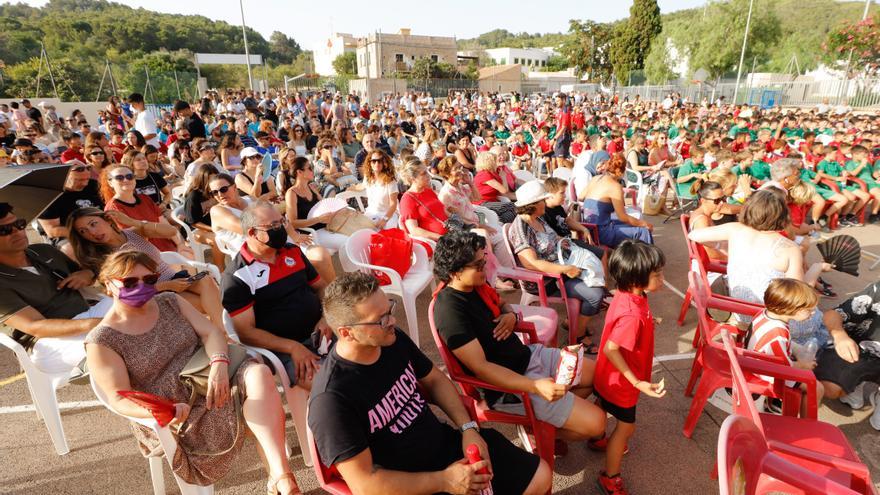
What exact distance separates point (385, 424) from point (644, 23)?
174 feet

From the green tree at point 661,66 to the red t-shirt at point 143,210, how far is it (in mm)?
38977

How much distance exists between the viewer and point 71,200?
4102 mm

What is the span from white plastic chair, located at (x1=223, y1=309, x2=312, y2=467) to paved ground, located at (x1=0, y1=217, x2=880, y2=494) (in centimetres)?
18

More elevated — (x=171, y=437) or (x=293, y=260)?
(x=293, y=260)

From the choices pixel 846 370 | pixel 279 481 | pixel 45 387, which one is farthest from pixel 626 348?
pixel 45 387

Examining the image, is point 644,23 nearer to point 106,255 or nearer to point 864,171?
point 864,171

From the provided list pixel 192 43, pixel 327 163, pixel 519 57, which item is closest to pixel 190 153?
pixel 327 163

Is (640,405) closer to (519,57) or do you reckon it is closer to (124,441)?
(124,441)

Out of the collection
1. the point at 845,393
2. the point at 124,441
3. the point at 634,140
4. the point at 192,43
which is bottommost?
the point at 124,441

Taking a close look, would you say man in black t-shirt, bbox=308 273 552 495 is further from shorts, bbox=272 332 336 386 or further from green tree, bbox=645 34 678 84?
green tree, bbox=645 34 678 84

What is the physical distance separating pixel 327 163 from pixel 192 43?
237 ft

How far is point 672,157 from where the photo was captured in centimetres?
851

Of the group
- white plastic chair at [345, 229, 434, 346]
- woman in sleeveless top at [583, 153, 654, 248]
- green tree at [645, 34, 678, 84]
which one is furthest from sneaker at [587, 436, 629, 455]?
green tree at [645, 34, 678, 84]

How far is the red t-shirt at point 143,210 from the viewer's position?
3.88 meters
